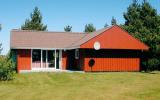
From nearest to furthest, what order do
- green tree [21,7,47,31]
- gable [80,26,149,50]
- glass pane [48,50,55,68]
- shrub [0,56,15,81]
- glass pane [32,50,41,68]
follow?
1. shrub [0,56,15,81]
2. gable [80,26,149,50]
3. glass pane [32,50,41,68]
4. glass pane [48,50,55,68]
5. green tree [21,7,47,31]

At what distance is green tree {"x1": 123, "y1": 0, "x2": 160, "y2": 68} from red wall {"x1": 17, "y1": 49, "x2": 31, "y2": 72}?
45.9 ft

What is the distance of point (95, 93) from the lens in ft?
64.7

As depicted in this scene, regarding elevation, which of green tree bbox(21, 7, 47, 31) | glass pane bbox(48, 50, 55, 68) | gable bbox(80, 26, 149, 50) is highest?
green tree bbox(21, 7, 47, 31)

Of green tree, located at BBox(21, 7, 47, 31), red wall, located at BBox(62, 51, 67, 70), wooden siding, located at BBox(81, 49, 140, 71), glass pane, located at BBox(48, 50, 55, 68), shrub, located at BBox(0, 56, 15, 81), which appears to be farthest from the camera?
green tree, located at BBox(21, 7, 47, 31)

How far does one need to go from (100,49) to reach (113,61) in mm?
2104

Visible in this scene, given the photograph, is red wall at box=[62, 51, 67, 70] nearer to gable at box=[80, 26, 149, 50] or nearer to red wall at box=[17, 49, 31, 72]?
red wall at box=[17, 49, 31, 72]

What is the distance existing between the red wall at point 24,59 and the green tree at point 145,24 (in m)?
14.0

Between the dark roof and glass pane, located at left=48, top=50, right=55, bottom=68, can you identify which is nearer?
the dark roof

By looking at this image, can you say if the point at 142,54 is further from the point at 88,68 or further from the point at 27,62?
the point at 27,62

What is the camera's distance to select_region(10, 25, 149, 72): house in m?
36.0

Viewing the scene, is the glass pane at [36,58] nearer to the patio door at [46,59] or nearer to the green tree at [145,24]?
the patio door at [46,59]

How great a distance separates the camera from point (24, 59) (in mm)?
37125

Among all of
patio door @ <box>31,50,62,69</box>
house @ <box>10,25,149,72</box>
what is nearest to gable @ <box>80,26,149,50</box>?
house @ <box>10,25,149,72</box>

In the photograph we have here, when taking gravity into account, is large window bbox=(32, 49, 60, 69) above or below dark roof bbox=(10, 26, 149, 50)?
below
